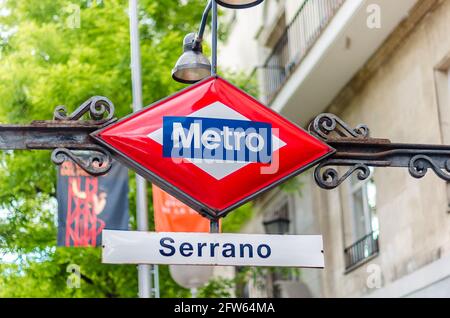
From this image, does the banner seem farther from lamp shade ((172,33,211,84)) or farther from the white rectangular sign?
the white rectangular sign

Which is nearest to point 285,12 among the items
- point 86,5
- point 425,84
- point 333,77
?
point 333,77

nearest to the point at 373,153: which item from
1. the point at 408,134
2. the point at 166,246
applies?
the point at 166,246

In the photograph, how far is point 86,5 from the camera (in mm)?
15859

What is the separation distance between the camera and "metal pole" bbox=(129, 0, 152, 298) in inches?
477

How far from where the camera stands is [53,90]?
14234mm

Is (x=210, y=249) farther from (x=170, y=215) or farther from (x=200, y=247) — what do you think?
(x=170, y=215)

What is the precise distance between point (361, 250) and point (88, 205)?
210 inches

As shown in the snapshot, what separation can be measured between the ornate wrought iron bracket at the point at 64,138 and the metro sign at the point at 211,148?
7 centimetres

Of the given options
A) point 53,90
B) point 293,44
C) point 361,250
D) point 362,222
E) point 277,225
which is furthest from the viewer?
point 277,225

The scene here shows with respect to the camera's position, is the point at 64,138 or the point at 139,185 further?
the point at 139,185

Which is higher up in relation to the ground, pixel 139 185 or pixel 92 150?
pixel 139 185

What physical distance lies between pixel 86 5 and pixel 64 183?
15.5 feet

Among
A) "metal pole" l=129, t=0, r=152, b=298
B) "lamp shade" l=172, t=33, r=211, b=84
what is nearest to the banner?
"metal pole" l=129, t=0, r=152, b=298
